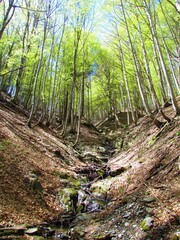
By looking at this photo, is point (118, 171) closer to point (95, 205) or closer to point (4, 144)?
point (95, 205)

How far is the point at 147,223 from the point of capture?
12.9 ft

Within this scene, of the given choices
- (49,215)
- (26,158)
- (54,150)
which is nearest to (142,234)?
(49,215)

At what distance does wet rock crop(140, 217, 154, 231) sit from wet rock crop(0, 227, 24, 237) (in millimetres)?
2476

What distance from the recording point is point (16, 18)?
667 inches

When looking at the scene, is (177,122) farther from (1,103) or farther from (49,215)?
(1,103)

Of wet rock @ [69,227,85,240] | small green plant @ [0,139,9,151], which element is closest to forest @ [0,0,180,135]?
small green plant @ [0,139,9,151]

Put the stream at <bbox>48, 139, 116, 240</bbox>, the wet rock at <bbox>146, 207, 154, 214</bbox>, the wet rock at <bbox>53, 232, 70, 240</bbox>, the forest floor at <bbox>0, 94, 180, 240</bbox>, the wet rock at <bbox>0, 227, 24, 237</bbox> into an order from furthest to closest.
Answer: the stream at <bbox>48, 139, 116, 240</bbox> < the wet rock at <bbox>53, 232, 70, 240</bbox> < the wet rock at <bbox>146, 207, 154, 214</bbox> < the forest floor at <bbox>0, 94, 180, 240</bbox> < the wet rock at <bbox>0, 227, 24, 237</bbox>

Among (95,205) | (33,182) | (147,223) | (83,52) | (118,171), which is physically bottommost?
(95,205)

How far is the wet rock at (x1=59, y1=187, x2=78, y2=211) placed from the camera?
616cm

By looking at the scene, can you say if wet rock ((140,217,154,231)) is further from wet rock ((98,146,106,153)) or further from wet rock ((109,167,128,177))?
wet rock ((98,146,106,153))

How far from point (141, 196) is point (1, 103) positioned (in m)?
11.1

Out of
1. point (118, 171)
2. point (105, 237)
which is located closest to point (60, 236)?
point (105, 237)

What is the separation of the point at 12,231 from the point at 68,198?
2565 millimetres

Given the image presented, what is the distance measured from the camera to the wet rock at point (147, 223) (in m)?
3.84
